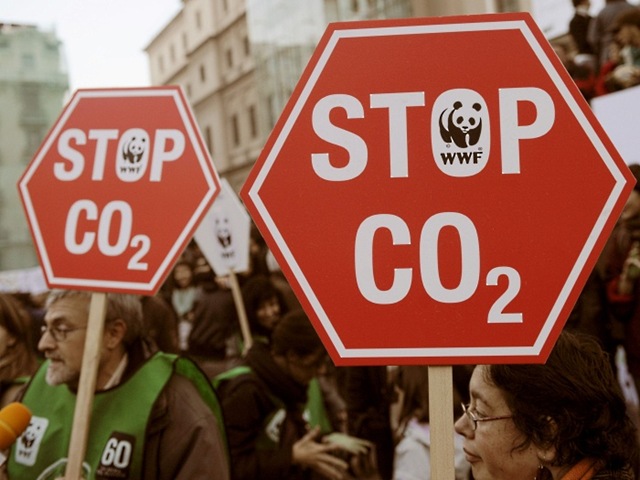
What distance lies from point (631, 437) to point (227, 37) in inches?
958

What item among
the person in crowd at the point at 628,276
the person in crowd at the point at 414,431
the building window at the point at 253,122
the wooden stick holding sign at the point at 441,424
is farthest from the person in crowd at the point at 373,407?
the building window at the point at 253,122

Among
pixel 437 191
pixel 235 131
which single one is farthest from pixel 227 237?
pixel 235 131

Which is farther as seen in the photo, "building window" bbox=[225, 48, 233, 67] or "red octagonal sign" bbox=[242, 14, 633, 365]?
"building window" bbox=[225, 48, 233, 67]

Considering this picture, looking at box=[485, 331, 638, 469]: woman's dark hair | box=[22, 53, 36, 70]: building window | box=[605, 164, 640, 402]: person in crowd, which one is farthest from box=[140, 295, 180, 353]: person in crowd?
box=[22, 53, 36, 70]: building window

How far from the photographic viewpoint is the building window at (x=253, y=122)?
22797mm

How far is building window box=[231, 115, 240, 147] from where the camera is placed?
79.1 feet

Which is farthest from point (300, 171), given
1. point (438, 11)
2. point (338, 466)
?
point (438, 11)

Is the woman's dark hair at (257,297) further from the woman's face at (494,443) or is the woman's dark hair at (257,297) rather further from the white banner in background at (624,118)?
the woman's face at (494,443)

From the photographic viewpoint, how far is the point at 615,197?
52.7 inches

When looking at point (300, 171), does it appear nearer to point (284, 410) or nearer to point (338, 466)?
point (284, 410)

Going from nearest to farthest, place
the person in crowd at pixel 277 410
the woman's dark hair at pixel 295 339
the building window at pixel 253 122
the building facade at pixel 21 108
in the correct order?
the person in crowd at pixel 277 410
the woman's dark hair at pixel 295 339
the building facade at pixel 21 108
the building window at pixel 253 122

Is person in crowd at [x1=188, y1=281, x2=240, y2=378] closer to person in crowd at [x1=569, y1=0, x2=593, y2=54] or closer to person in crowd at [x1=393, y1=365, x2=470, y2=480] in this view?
person in crowd at [x1=393, y1=365, x2=470, y2=480]

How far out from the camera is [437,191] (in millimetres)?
1389

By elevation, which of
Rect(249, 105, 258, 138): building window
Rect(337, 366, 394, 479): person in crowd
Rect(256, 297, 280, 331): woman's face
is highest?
Rect(256, 297, 280, 331): woman's face
